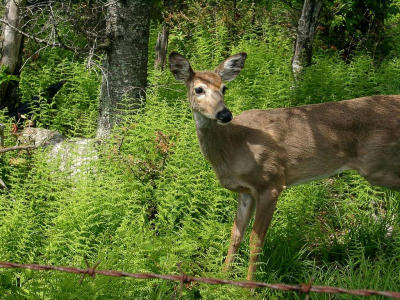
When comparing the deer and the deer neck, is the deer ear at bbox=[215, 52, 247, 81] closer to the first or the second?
the deer

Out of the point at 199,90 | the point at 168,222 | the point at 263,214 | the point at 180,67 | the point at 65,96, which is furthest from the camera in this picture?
the point at 65,96

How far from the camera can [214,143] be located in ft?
16.0

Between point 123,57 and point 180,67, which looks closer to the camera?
point 180,67

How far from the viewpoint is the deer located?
15.9ft

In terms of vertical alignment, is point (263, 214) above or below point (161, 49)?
above

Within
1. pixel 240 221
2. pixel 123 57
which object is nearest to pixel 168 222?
pixel 240 221

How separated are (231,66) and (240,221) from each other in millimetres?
1538

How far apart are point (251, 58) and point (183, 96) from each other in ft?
4.65

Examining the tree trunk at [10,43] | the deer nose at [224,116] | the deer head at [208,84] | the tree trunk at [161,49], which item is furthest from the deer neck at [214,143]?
the tree trunk at [161,49]

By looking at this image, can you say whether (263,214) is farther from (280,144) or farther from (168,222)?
(168,222)

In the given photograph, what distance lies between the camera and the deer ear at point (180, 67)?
16.2 ft

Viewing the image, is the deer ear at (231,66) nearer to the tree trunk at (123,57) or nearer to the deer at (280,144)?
the deer at (280,144)

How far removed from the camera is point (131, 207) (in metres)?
5.12

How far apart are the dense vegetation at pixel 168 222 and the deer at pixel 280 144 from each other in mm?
343
